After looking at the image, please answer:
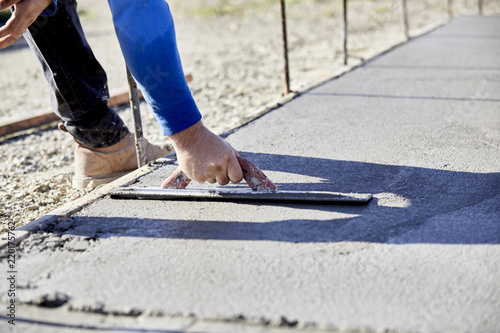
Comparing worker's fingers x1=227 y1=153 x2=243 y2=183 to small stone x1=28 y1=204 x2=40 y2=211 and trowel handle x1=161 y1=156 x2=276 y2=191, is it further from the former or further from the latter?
small stone x1=28 y1=204 x2=40 y2=211

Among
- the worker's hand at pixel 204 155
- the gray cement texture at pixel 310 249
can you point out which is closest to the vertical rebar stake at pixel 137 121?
the gray cement texture at pixel 310 249

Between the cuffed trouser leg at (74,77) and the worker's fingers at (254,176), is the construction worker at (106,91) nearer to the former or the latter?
the cuffed trouser leg at (74,77)

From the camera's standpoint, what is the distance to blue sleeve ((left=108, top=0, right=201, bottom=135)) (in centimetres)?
187

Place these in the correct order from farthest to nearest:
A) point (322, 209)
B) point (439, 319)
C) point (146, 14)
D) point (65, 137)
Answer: point (65, 137), point (322, 209), point (146, 14), point (439, 319)

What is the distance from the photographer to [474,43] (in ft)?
20.3

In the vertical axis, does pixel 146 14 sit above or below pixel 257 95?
above

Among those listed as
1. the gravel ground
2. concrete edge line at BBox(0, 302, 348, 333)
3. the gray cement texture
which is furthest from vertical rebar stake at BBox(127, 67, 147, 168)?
concrete edge line at BBox(0, 302, 348, 333)

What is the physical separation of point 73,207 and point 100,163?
566mm

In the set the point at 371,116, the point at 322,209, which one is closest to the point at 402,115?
the point at 371,116

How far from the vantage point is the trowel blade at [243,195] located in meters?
2.21

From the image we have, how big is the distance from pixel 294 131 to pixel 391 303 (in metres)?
1.80

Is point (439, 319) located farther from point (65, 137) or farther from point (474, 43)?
point (474, 43)

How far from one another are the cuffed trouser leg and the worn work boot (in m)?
0.04

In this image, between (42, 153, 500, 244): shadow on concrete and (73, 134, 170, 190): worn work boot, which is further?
(73, 134, 170, 190): worn work boot
